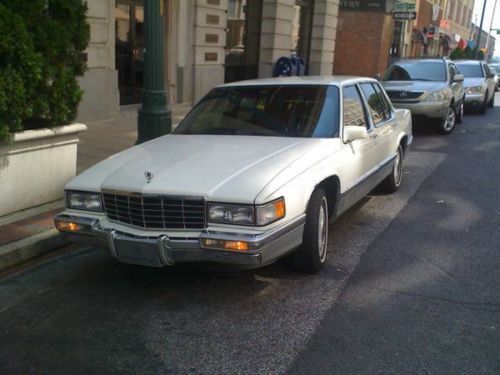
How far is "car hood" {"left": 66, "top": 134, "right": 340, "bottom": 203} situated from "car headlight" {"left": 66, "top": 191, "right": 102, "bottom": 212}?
48mm

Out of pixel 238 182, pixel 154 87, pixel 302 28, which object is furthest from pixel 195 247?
pixel 302 28

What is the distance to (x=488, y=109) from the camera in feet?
68.2

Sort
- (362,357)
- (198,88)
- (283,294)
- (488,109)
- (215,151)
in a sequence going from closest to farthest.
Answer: (362,357)
(283,294)
(215,151)
(198,88)
(488,109)

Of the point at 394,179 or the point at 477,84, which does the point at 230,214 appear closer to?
the point at 394,179

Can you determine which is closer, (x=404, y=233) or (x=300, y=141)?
(x=300, y=141)

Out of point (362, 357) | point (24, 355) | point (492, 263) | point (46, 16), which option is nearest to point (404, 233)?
point (492, 263)

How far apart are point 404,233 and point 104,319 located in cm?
326

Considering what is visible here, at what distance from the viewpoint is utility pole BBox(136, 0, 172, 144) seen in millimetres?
7003

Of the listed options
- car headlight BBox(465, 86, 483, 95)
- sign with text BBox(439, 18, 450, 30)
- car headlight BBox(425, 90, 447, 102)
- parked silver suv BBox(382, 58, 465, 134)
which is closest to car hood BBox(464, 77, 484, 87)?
car headlight BBox(465, 86, 483, 95)

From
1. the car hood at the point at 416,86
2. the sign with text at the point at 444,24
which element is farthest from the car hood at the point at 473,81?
the sign with text at the point at 444,24

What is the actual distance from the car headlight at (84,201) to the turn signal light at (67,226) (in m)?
0.14

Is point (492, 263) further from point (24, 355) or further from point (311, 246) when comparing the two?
point (24, 355)

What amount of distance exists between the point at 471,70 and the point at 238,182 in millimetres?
17093

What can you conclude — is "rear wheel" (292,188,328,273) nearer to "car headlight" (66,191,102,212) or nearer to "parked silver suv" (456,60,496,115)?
"car headlight" (66,191,102,212)
